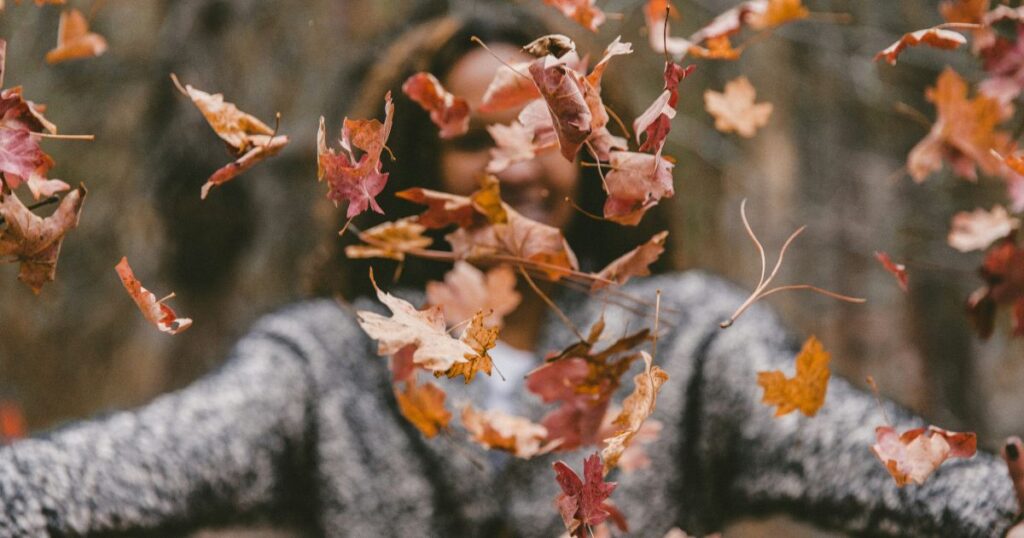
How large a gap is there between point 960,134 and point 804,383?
10.3 inches

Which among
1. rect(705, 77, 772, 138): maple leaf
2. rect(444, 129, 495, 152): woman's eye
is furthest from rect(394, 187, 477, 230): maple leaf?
rect(444, 129, 495, 152): woman's eye

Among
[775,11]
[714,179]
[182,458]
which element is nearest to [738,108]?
[775,11]

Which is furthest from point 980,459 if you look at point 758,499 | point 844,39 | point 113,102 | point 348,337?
point 113,102

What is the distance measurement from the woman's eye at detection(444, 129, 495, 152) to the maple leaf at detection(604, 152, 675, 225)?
560 mm

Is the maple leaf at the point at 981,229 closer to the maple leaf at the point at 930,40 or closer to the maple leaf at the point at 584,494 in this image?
the maple leaf at the point at 930,40

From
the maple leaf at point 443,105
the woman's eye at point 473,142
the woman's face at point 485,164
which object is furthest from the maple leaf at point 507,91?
the woman's eye at point 473,142

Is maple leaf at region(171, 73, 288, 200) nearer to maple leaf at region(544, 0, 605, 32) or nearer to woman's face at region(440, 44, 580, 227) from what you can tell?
maple leaf at region(544, 0, 605, 32)

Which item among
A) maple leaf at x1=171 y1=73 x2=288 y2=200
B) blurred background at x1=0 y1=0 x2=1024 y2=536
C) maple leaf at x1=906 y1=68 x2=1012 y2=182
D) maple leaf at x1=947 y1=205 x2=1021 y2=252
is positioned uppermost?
maple leaf at x1=171 y1=73 x2=288 y2=200

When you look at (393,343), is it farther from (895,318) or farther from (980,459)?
(895,318)

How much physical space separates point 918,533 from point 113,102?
2.29 metres

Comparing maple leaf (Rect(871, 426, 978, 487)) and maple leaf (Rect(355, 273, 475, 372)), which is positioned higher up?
maple leaf (Rect(355, 273, 475, 372))

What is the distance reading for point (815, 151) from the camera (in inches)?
106

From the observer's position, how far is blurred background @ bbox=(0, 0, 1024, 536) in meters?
2.10

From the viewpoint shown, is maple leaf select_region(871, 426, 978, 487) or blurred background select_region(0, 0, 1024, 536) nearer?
maple leaf select_region(871, 426, 978, 487)
